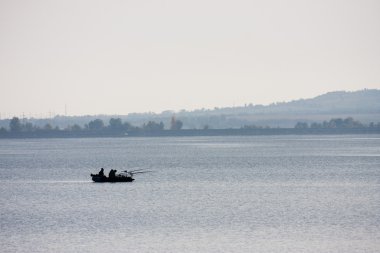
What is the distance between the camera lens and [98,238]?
2063 inches

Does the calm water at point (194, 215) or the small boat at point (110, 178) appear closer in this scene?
the calm water at point (194, 215)

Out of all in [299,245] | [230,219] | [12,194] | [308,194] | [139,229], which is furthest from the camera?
[12,194]

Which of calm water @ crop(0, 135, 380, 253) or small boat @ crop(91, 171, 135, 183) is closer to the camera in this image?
calm water @ crop(0, 135, 380, 253)

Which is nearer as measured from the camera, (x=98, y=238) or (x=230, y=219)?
(x=98, y=238)

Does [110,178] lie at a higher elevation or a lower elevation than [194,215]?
higher

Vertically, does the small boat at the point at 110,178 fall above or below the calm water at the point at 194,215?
above

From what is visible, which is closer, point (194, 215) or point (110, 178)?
point (194, 215)

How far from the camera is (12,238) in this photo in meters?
53.1

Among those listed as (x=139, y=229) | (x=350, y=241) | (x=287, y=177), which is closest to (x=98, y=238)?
(x=139, y=229)

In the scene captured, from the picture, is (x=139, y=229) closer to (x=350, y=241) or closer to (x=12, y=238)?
(x=12, y=238)

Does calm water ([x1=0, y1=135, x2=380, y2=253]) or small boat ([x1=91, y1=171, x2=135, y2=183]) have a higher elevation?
small boat ([x1=91, y1=171, x2=135, y2=183])

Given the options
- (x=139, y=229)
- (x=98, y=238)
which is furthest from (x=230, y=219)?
(x=98, y=238)

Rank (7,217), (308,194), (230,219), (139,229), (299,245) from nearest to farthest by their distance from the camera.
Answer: (299,245) → (139,229) → (230,219) → (7,217) → (308,194)

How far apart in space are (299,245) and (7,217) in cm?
2556
